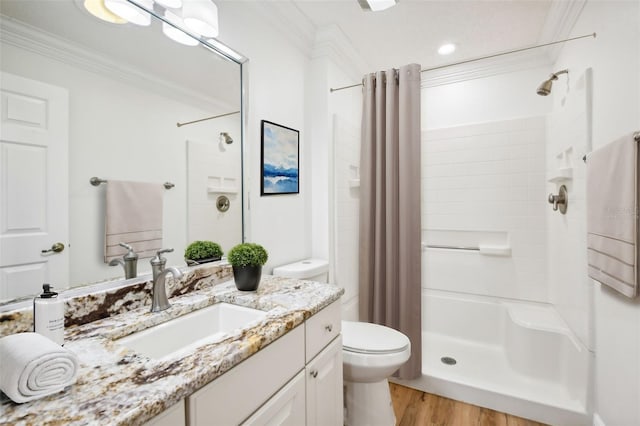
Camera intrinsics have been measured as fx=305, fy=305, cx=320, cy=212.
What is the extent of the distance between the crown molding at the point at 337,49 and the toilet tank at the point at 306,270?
1.50 meters

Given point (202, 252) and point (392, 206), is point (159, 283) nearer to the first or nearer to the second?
point (202, 252)

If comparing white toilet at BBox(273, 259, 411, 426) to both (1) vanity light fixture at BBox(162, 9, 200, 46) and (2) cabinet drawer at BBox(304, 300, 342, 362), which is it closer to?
(2) cabinet drawer at BBox(304, 300, 342, 362)

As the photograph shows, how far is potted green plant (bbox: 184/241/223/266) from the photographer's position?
4.58 ft

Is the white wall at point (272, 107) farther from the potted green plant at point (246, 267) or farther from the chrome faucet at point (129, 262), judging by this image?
the chrome faucet at point (129, 262)

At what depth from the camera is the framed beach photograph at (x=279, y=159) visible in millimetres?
1831

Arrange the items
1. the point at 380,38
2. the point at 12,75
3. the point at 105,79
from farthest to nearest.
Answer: the point at 380,38 → the point at 105,79 → the point at 12,75

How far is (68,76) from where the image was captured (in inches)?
38.3

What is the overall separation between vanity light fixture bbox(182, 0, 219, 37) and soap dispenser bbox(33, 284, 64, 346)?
1141 mm

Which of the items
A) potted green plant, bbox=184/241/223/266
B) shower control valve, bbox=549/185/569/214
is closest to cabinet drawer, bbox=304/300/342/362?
potted green plant, bbox=184/241/223/266

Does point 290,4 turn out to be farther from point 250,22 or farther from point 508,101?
point 508,101

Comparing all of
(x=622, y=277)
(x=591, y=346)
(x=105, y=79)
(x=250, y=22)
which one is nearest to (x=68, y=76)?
(x=105, y=79)

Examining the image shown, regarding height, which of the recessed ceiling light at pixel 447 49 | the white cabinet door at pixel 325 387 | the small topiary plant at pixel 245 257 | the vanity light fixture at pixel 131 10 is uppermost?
the recessed ceiling light at pixel 447 49

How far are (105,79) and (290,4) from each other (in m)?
1.26

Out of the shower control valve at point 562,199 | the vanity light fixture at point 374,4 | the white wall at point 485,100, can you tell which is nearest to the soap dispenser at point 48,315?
the vanity light fixture at point 374,4
